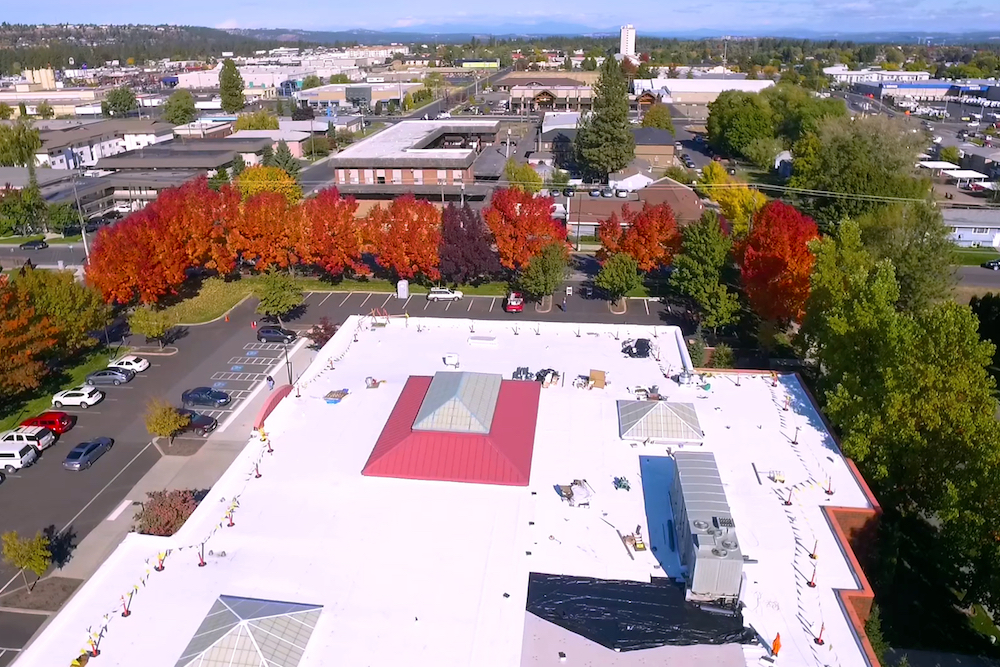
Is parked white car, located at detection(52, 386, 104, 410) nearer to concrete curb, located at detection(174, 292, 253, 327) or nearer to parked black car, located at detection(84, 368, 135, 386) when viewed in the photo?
parked black car, located at detection(84, 368, 135, 386)

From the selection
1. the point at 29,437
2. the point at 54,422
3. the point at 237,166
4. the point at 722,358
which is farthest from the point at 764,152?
the point at 29,437

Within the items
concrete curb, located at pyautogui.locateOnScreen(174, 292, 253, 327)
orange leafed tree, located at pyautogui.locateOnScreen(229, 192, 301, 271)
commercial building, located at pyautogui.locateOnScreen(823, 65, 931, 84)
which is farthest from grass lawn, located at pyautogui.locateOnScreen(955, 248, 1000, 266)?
commercial building, located at pyautogui.locateOnScreen(823, 65, 931, 84)

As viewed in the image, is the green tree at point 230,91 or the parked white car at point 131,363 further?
the green tree at point 230,91

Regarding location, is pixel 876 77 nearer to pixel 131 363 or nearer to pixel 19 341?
pixel 131 363

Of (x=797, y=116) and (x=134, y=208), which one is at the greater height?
(x=797, y=116)

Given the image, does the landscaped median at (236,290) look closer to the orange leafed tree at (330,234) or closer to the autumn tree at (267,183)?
the orange leafed tree at (330,234)

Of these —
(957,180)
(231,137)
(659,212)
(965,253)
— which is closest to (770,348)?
(659,212)

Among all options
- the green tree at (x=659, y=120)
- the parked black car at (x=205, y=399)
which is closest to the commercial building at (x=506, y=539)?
the parked black car at (x=205, y=399)

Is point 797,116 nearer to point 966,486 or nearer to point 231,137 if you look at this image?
point 231,137
